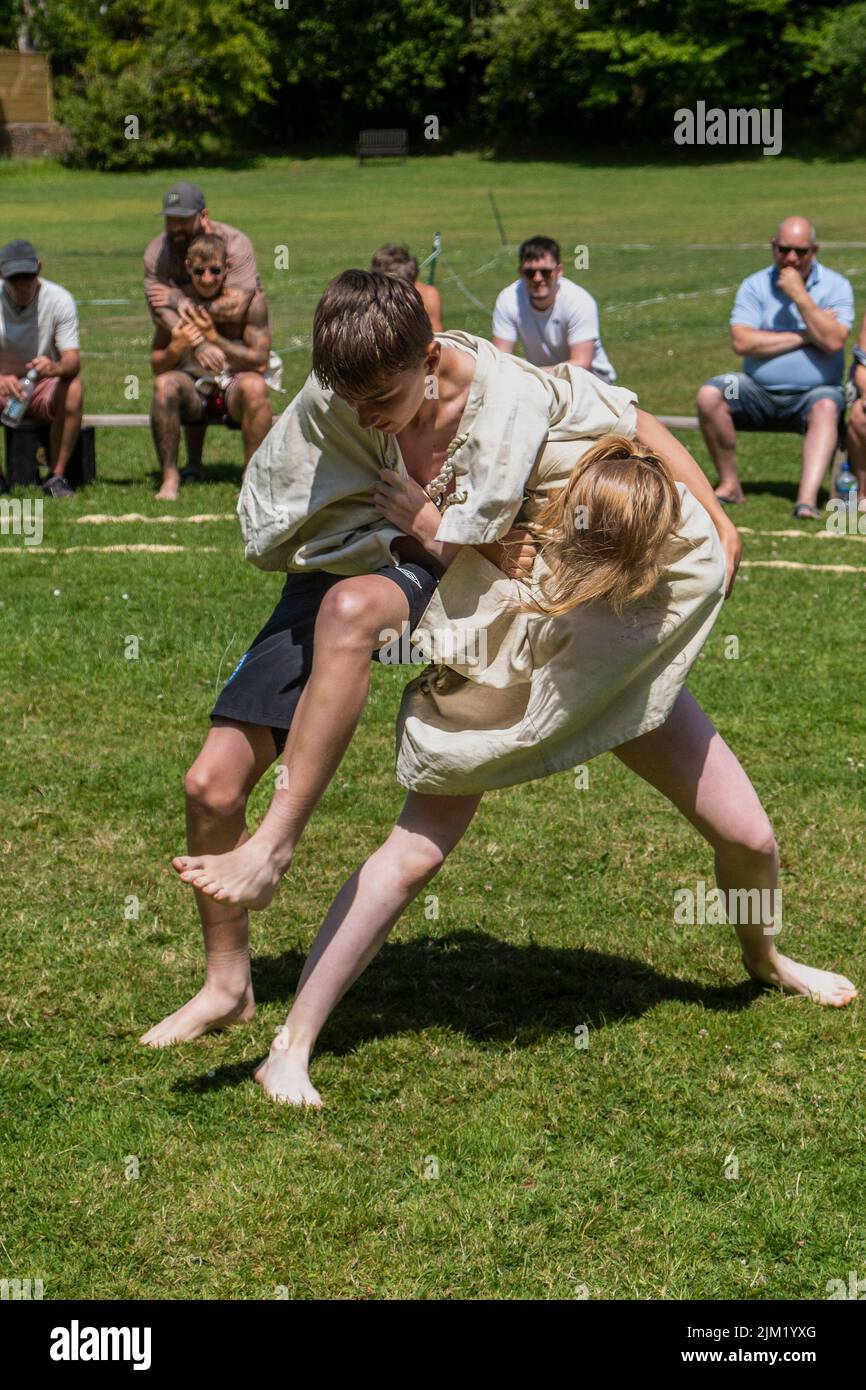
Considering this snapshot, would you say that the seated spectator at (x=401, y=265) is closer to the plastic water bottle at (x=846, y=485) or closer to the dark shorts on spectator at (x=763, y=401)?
the dark shorts on spectator at (x=763, y=401)

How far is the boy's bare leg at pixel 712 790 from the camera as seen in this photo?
3480 mm

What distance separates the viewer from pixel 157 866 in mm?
4699

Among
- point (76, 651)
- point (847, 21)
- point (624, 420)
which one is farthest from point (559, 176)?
point (624, 420)

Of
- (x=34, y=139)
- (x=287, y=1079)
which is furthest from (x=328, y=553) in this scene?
(x=34, y=139)

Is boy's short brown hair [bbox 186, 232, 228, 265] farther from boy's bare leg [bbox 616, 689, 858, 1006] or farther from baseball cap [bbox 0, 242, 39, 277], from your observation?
boy's bare leg [bbox 616, 689, 858, 1006]

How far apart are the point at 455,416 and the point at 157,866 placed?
203 cm

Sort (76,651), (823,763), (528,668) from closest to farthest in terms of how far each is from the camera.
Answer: (528,668)
(823,763)
(76,651)

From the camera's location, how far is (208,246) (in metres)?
9.89

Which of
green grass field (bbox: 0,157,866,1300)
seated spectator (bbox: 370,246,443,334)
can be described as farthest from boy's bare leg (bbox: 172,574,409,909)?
seated spectator (bbox: 370,246,443,334)

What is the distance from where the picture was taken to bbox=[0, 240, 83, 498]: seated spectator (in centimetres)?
1027

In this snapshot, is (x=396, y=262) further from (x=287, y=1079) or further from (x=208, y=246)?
(x=287, y=1079)

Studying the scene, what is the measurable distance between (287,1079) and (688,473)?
157 cm

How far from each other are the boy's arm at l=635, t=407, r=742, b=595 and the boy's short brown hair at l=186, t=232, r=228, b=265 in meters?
7.06
